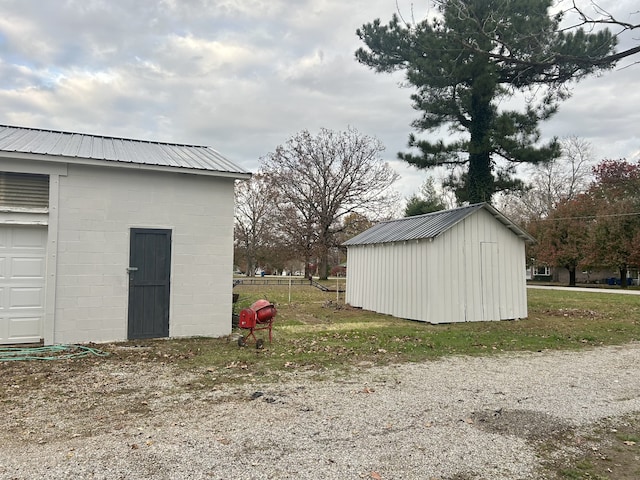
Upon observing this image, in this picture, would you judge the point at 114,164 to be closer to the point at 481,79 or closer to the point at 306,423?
the point at 306,423

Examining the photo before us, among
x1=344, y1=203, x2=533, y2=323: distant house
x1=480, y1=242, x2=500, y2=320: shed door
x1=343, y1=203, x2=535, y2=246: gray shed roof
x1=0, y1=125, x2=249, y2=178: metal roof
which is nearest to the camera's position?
x1=0, y1=125, x2=249, y2=178: metal roof

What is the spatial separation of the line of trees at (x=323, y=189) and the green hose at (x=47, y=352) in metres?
23.1

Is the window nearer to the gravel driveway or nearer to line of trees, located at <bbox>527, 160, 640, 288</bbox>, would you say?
the gravel driveway

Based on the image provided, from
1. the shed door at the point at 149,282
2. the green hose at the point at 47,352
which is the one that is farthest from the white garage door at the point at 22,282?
the shed door at the point at 149,282

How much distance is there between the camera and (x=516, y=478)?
3008 millimetres

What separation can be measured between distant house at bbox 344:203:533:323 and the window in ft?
28.9

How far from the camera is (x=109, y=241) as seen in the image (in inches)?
310

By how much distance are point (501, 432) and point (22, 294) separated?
792 cm

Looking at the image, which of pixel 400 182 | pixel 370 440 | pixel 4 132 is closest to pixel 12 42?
pixel 4 132

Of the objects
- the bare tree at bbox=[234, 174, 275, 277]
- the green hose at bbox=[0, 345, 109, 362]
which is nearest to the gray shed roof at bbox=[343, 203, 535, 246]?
the green hose at bbox=[0, 345, 109, 362]

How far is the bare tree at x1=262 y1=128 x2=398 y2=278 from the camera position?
30.3 meters

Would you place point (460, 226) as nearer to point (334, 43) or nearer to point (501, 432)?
point (334, 43)

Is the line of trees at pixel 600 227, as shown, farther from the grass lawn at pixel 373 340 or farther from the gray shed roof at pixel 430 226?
the gray shed roof at pixel 430 226

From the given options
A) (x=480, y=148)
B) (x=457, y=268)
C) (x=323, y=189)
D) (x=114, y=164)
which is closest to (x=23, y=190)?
(x=114, y=164)
